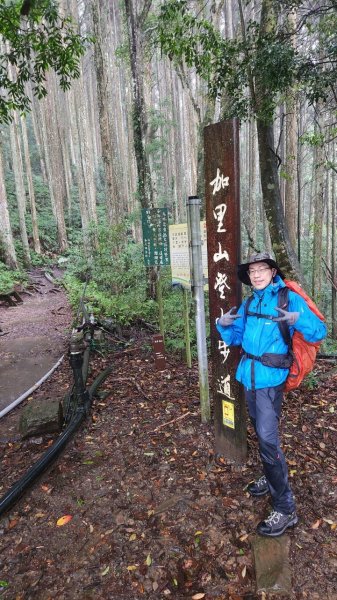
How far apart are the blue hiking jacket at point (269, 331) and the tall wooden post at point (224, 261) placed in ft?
1.43

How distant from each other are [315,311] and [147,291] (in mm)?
6066

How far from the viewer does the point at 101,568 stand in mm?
2277

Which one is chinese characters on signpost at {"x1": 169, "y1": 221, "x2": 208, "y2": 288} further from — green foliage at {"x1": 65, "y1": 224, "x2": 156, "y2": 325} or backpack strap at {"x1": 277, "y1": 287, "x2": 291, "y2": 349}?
green foliage at {"x1": 65, "y1": 224, "x2": 156, "y2": 325}

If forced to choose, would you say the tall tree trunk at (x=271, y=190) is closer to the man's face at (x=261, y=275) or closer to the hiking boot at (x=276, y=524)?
the man's face at (x=261, y=275)

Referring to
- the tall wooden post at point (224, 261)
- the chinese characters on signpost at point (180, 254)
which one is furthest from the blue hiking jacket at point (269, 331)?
the chinese characters on signpost at point (180, 254)

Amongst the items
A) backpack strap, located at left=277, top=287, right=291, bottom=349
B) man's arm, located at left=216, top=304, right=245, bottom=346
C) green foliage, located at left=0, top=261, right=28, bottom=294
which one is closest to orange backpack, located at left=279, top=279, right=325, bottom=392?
backpack strap, located at left=277, top=287, right=291, bottom=349

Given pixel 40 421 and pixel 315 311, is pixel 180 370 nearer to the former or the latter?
pixel 40 421

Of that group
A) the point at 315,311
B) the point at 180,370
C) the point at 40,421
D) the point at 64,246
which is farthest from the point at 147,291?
the point at 64,246

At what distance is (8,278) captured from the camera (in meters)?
12.3

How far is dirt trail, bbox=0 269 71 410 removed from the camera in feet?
18.3

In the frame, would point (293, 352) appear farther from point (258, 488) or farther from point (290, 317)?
point (258, 488)

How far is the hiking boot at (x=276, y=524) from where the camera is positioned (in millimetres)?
2361

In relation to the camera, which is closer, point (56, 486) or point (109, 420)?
point (56, 486)

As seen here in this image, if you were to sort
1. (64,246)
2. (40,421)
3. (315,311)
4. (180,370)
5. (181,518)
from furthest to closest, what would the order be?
1. (64,246)
2. (180,370)
3. (40,421)
4. (181,518)
5. (315,311)
